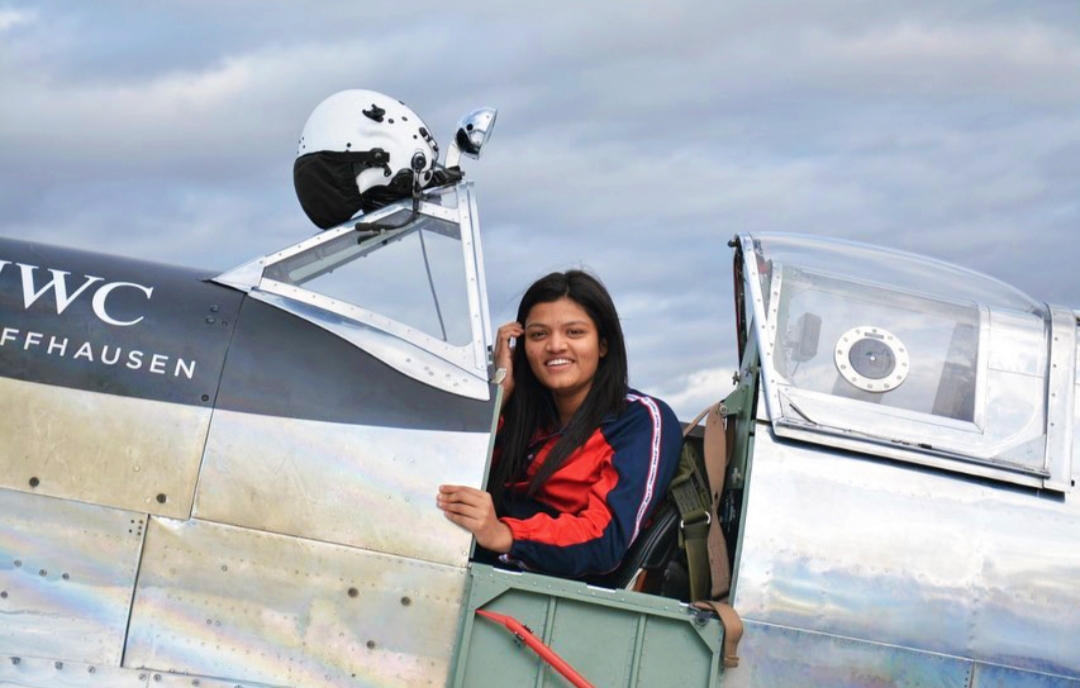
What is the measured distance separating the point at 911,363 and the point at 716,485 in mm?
895

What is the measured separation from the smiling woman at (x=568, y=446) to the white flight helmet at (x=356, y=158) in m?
0.70

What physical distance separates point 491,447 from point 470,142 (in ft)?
4.54

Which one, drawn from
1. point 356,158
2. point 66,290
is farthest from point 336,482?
point 356,158

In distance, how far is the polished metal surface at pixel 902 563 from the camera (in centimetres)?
445

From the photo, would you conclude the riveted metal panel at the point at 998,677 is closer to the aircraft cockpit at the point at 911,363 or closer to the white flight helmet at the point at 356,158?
the aircraft cockpit at the point at 911,363

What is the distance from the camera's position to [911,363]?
4.87 m

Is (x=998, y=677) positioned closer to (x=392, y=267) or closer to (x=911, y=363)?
(x=911, y=363)

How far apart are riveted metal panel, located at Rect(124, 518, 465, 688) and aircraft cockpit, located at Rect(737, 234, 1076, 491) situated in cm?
149

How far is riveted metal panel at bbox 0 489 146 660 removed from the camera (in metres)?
4.19

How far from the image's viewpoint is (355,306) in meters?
4.70

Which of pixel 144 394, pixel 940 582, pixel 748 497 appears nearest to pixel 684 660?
pixel 748 497

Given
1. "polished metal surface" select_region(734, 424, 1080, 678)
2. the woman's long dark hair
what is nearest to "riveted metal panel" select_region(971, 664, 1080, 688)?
"polished metal surface" select_region(734, 424, 1080, 678)

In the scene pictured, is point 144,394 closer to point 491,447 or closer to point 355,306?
point 355,306

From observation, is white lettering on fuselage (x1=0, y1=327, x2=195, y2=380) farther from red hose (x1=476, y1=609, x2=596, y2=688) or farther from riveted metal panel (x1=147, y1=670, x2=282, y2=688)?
red hose (x1=476, y1=609, x2=596, y2=688)
